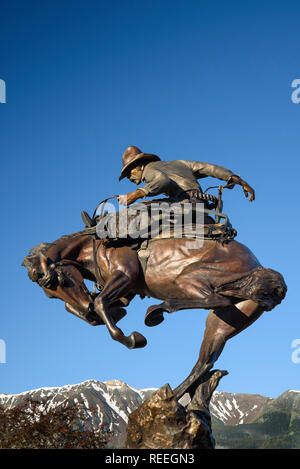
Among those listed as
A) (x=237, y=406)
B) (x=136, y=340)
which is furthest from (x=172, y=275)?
(x=237, y=406)

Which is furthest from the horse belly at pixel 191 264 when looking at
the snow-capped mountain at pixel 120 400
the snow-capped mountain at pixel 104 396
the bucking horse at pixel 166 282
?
the snow-capped mountain at pixel 104 396

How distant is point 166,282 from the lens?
652cm

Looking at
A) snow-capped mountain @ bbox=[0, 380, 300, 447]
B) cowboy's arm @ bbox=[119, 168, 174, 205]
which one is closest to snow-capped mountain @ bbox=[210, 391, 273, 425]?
snow-capped mountain @ bbox=[0, 380, 300, 447]

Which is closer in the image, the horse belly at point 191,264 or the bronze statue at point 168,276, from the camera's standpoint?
the bronze statue at point 168,276

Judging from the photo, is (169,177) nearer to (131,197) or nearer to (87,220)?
(131,197)

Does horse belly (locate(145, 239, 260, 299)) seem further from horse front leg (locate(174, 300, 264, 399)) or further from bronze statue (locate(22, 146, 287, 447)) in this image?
horse front leg (locate(174, 300, 264, 399))

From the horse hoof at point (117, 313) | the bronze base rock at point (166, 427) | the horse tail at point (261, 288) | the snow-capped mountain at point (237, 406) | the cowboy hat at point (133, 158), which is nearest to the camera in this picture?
the bronze base rock at point (166, 427)

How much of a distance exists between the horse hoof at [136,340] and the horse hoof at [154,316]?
0.21 metres

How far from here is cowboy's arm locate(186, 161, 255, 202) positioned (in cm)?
710

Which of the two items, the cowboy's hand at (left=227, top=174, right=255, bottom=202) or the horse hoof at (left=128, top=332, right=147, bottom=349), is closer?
the horse hoof at (left=128, top=332, right=147, bottom=349)

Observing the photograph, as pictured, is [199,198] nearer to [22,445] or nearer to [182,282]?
[182,282]

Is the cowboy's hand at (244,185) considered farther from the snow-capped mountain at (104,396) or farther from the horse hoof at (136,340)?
the snow-capped mountain at (104,396)

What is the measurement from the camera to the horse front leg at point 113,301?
617 centimetres
